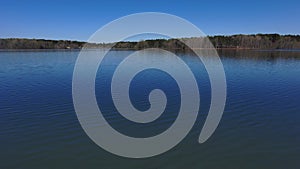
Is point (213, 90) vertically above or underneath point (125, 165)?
above

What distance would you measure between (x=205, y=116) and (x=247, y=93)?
6529mm

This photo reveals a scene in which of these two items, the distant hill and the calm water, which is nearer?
the calm water

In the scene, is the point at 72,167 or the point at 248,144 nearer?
the point at 72,167

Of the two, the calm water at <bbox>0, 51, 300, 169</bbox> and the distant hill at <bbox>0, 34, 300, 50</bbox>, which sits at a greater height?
the distant hill at <bbox>0, 34, 300, 50</bbox>

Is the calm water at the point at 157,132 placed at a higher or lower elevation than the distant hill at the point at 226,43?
lower

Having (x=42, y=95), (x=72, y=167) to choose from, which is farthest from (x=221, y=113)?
(x=42, y=95)

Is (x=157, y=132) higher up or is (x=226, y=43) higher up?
(x=226, y=43)

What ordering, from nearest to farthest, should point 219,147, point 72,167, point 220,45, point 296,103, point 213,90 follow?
point 72,167
point 219,147
point 296,103
point 213,90
point 220,45

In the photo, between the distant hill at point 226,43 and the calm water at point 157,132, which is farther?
the distant hill at point 226,43

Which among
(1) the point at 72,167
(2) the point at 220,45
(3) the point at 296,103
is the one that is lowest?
(1) the point at 72,167

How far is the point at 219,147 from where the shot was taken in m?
7.88

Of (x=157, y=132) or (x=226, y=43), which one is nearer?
(x=157, y=132)

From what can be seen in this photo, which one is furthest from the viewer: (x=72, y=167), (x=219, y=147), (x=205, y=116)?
(x=205, y=116)

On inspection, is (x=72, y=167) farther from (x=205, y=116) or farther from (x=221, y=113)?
(x=221, y=113)
